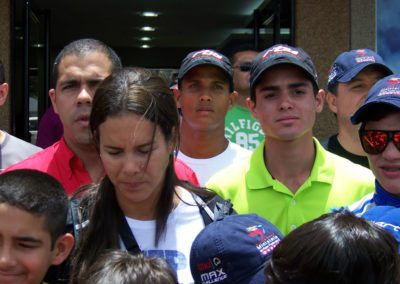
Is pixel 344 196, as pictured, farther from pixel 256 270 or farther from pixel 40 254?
pixel 40 254

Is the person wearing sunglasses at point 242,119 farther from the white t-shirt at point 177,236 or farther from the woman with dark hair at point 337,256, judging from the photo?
the woman with dark hair at point 337,256

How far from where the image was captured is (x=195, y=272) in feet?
5.85

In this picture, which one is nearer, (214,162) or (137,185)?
(137,185)

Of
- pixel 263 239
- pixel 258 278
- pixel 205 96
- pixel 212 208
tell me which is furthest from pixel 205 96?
pixel 258 278

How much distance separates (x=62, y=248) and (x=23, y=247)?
157 millimetres

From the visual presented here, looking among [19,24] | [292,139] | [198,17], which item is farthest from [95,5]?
[292,139]

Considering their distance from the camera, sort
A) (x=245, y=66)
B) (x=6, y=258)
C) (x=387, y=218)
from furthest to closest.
Result: (x=245, y=66)
(x=6, y=258)
(x=387, y=218)

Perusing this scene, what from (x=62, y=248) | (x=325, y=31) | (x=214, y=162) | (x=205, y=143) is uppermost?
(x=325, y=31)

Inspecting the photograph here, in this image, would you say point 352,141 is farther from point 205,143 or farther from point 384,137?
point 384,137

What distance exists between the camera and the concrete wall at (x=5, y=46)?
5875 mm

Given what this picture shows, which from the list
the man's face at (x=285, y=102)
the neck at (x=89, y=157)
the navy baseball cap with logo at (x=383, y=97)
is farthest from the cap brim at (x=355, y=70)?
the neck at (x=89, y=157)

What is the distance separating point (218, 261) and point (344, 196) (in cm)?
101

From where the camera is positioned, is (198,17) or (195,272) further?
(198,17)

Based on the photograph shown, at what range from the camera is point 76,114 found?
8.97ft
